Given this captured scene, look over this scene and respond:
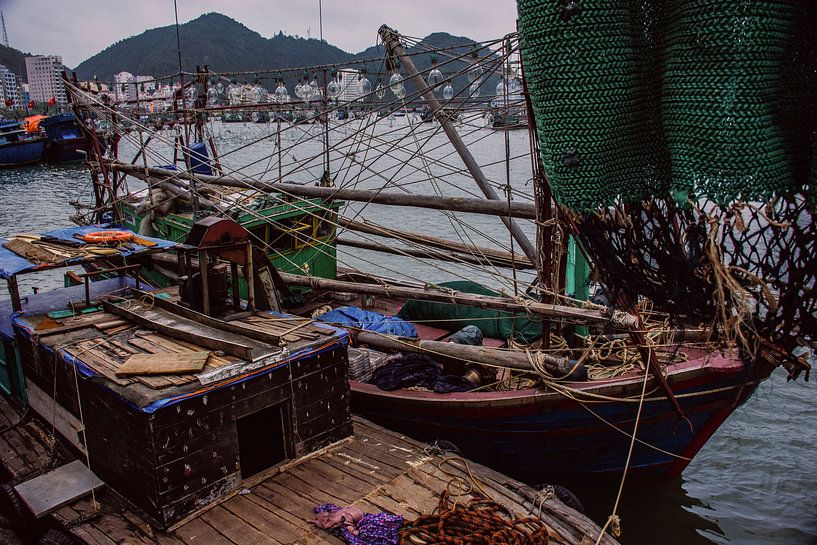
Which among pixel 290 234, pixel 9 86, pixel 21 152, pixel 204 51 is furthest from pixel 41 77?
pixel 290 234

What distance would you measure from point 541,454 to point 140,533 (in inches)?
214

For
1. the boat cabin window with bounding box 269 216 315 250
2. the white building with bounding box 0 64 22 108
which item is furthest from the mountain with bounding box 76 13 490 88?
the boat cabin window with bounding box 269 216 315 250

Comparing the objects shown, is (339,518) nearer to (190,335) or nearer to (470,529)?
(470,529)

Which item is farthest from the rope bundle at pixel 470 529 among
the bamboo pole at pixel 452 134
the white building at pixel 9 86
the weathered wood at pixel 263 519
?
the white building at pixel 9 86

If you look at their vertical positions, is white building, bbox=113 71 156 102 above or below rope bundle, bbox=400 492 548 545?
above

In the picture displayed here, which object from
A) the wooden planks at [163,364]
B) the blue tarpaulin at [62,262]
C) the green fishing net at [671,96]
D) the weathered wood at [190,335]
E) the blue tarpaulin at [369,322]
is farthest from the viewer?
the blue tarpaulin at [369,322]

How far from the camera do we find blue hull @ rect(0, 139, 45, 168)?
52562 mm

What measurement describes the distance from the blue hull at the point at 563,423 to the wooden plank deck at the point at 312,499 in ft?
4.35

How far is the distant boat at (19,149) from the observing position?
52.6 metres

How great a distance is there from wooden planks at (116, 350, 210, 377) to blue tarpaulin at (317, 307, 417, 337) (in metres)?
4.02

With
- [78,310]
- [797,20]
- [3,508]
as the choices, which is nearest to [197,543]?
[3,508]

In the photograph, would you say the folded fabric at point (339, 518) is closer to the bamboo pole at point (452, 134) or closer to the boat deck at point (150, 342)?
the boat deck at point (150, 342)

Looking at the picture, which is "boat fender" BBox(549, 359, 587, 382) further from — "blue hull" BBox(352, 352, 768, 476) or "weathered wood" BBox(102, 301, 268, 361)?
"weathered wood" BBox(102, 301, 268, 361)

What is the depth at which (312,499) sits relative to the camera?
6.20 meters
